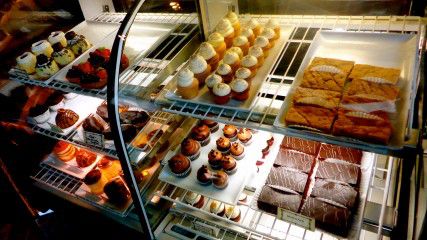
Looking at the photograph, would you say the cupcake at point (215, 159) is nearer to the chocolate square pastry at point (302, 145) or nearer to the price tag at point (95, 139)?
the chocolate square pastry at point (302, 145)

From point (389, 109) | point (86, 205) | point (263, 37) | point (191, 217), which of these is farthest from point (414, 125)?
point (86, 205)

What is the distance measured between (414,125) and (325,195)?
86cm

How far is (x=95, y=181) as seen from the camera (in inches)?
142

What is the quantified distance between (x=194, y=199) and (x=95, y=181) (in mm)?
1150

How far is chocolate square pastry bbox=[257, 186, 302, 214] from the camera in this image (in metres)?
2.45

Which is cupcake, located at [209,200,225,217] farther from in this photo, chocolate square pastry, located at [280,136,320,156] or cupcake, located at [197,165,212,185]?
chocolate square pastry, located at [280,136,320,156]

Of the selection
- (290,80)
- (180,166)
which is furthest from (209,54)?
(180,166)

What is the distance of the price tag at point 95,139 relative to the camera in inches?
126

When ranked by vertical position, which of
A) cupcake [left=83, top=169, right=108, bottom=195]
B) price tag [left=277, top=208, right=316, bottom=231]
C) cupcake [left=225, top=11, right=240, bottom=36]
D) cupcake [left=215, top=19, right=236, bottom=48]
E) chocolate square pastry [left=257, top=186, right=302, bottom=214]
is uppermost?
cupcake [left=225, top=11, right=240, bottom=36]

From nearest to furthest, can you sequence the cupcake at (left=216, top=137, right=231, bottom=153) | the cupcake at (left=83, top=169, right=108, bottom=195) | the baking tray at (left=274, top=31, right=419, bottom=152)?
1. the baking tray at (left=274, top=31, right=419, bottom=152)
2. the cupcake at (left=216, top=137, right=231, bottom=153)
3. the cupcake at (left=83, top=169, right=108, bottom=195)

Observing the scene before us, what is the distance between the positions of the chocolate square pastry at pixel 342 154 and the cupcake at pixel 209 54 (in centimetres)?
Result: 105

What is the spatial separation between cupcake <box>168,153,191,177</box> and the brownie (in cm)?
99

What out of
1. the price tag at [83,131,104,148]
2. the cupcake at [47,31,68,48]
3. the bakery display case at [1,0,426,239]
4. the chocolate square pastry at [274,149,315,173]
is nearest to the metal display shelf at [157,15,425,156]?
the bakery display case at [1,0,426,239]

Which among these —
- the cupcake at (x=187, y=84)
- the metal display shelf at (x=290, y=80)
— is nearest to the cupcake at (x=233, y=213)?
the metal display shelf at (x=290, y=80)
